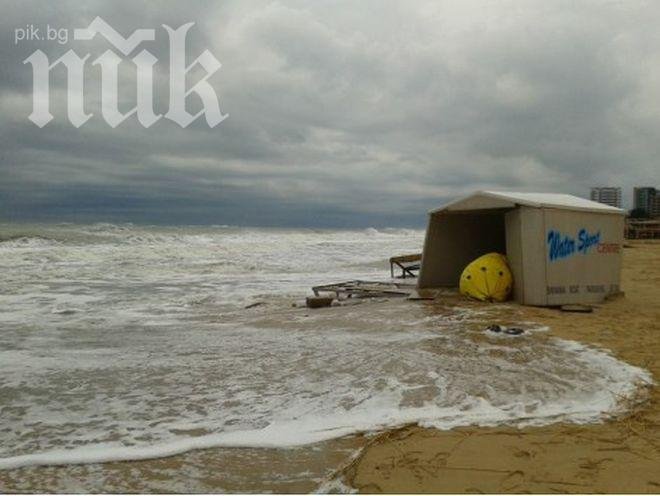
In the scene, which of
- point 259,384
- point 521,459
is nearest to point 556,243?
point 259,384

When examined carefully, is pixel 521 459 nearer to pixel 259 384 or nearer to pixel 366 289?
pixel 259 384

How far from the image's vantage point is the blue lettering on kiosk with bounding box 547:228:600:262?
35.9 feet

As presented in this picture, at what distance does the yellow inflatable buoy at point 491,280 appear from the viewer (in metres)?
11.6

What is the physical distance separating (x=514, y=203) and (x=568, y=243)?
53.7 inches

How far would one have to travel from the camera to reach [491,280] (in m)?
11.7

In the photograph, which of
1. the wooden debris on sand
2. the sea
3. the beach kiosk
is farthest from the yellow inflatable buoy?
the wooden debris on sand

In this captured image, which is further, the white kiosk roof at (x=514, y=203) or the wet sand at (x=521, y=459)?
the white kiosk roof at (x=514, y=203)

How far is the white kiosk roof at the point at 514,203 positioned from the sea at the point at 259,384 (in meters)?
2.17

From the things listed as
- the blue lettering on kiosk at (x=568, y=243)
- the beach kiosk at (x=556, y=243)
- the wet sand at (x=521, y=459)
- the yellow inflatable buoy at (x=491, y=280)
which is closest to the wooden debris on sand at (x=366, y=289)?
the yellow inflatable buoy at (x=491, y=280)

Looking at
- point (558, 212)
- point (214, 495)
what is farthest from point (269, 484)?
point (558, 212)

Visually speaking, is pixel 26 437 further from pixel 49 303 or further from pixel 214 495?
pixel 49 303

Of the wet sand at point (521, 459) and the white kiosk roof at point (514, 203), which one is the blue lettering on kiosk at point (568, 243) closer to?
the white kiosk roof at point (514, 203)

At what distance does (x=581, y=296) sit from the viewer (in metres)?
11.5

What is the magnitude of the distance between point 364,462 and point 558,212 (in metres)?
8.65
